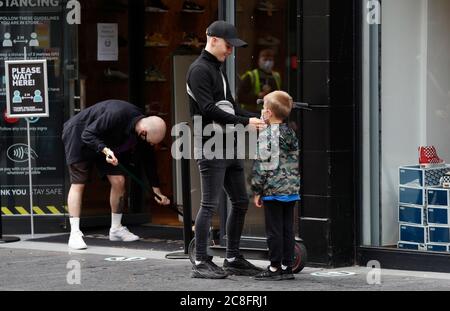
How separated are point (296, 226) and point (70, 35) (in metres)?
3.72

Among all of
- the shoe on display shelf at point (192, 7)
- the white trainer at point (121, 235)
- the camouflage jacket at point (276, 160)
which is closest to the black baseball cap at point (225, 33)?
the camouflage jacket at point (276, 160)

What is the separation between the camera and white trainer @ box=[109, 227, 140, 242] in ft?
37.6

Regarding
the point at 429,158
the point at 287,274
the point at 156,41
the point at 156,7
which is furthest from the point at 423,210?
the point at 156,7

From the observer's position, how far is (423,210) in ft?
31.4

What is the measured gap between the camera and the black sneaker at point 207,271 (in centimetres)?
884

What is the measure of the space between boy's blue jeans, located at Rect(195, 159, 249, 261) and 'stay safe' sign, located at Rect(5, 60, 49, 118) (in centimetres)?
323

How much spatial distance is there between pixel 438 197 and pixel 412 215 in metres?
0.29

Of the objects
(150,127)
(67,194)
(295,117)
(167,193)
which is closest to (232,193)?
(295,117)

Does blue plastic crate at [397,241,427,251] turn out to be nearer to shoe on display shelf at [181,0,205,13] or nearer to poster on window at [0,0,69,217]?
poster on window at [0,0,69,217]

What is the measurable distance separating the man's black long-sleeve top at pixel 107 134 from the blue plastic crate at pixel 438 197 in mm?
2730

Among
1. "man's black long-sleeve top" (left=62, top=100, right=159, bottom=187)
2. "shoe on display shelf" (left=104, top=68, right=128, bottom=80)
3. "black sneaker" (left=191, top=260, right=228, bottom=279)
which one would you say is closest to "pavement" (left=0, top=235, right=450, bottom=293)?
"black sneaker" (left=191, top=260, right=228, bottom=279)

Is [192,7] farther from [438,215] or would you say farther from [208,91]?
[438,215]

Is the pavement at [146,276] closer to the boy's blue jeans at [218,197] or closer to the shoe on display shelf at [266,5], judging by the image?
the boy's blue jeans at [218,197]
